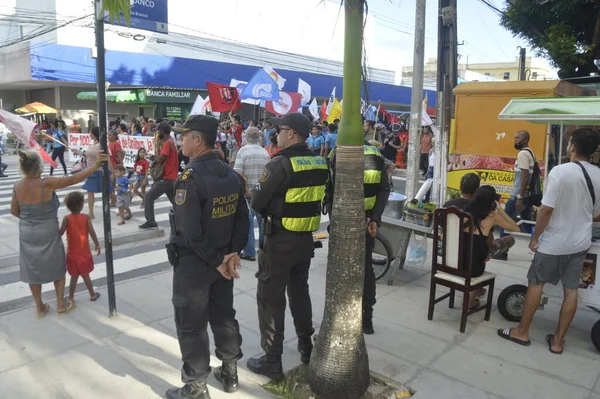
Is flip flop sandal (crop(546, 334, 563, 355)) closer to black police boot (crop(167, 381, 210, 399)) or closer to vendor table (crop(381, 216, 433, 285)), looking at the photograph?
vendor table (crop(381, 216, 433, 285))

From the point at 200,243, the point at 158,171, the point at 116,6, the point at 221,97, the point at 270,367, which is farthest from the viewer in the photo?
the point at 221,97

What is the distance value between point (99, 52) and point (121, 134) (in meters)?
10.4

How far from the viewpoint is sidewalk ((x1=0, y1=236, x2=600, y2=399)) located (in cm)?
362

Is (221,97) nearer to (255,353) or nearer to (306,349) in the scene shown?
(255,353)

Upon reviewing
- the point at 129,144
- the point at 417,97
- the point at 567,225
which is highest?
the point at 417,97

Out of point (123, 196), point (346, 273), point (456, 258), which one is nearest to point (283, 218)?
point (346, 273)

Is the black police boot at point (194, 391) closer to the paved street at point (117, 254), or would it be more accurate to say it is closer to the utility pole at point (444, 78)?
the paved street at point (117, 254)

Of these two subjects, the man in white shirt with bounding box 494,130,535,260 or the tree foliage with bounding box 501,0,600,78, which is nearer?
the man in white shirt with bounding box 494,130,535,260

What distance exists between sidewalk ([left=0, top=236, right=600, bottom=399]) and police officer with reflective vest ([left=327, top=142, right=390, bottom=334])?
0.33 meters

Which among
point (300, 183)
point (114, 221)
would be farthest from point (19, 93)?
point (300, 183)

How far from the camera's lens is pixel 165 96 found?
24.8 meters

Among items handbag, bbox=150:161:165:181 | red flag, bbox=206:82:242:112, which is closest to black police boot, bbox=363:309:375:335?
handbag, bbox=150:161:165:181

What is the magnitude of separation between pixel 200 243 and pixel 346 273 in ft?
3.34

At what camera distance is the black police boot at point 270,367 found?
3.69 meters
